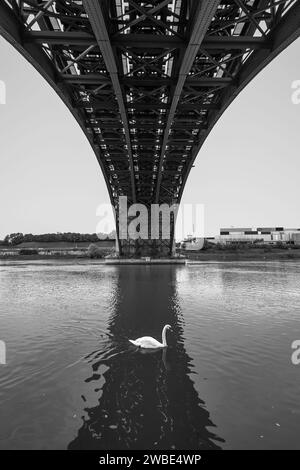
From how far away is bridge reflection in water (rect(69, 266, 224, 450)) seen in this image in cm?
471

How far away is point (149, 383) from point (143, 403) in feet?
2.91

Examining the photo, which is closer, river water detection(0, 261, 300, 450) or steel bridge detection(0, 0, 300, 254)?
river water detection(0, 261, 300, 450)

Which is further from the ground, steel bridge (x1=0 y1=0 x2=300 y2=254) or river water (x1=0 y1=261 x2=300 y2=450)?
steel bridge (x1=0 y1=0 x2=300 y2=254)

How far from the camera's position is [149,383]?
266 inches

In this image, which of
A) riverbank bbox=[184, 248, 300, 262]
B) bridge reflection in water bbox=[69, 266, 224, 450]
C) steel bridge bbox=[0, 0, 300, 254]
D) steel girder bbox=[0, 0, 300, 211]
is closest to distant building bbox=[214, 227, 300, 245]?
riverbank bbox=[184, 248, 300, 262]

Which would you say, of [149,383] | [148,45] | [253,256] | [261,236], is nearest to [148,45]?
[148,45]

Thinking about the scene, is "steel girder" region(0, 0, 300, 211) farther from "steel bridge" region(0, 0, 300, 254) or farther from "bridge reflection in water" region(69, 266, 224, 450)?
"bridge reflection in water" region(69, 266, 224, 450)

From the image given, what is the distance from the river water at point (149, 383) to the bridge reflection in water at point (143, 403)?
0.02m

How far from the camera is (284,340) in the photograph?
9922mm

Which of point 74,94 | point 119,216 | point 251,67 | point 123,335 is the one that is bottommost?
point 123,335

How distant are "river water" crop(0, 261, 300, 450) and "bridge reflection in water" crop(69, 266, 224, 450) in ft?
0.05

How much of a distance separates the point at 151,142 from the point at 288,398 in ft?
80.5
